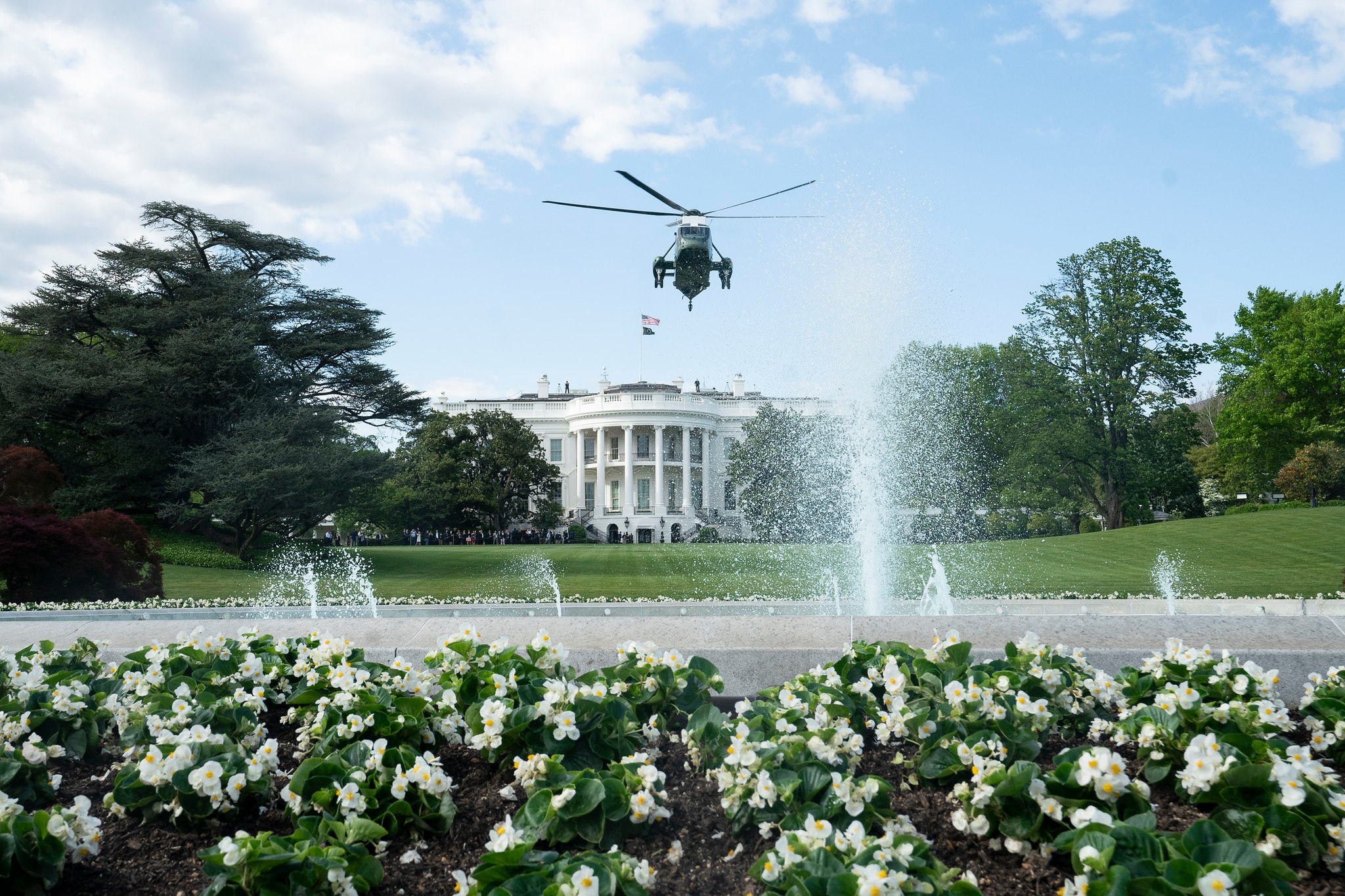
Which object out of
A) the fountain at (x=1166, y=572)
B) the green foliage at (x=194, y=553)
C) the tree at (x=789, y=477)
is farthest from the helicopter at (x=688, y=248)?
the tree at (x=789, y=477)

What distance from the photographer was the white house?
2623 inches

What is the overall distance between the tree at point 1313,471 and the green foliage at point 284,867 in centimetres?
3802

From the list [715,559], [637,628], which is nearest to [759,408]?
[715,559]

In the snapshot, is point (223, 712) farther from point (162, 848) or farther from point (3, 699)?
point (3, 699)

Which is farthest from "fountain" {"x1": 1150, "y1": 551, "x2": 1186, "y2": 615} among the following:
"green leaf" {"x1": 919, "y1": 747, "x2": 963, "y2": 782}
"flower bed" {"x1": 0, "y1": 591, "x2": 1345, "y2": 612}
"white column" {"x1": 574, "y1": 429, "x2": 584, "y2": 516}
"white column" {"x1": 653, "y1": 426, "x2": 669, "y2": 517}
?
"white column" {"x1": 574, "y1": 429, "x2": 584, "y2": 516}

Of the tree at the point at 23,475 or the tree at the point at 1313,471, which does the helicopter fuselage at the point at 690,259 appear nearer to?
the tree at the point at 23,475

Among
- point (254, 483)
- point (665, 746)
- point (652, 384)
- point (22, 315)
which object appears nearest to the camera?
point (665, 746)

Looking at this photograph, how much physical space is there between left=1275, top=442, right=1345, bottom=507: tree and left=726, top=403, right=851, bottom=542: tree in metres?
15.7

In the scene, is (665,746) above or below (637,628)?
below

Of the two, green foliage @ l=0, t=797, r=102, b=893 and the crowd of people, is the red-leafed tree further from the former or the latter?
the crowd of people

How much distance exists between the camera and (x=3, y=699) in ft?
13.2

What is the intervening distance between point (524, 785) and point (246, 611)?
30.4 feet

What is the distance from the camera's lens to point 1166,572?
19.6m

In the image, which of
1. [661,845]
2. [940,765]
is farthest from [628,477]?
[661,845]
